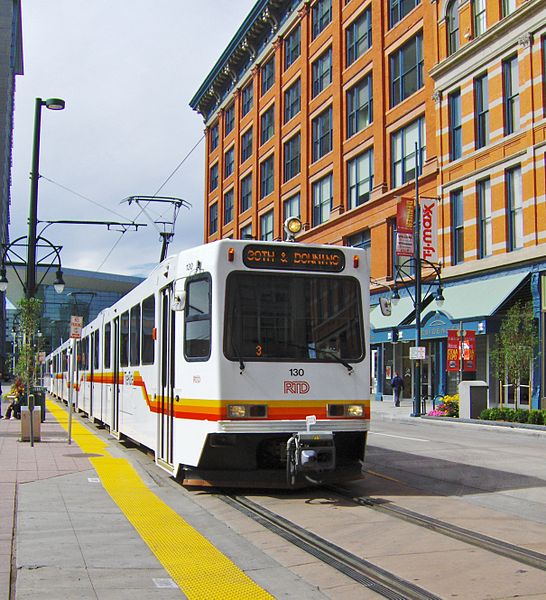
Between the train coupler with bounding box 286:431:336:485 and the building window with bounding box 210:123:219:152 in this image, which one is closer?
the train coupler with bounding box 286:431:336:485

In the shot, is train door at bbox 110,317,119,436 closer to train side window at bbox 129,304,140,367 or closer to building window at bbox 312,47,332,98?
train side window at bbox 129,304,140,367

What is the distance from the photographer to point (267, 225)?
53.7m

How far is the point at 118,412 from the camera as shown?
16.1m

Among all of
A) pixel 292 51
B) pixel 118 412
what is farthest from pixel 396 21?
pixel 118 412

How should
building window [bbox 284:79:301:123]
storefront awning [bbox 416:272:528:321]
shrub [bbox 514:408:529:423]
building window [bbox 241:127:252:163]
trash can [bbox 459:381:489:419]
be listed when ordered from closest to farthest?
shrub [bbox 514:408:529:423]
trash can [bbox 459:381:489:419]
storefront awning [bbox 416:272:528:321]
building window [bbox 284:79:301:123]
building window [bbox 241:127:252:163]

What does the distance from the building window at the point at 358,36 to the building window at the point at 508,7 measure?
1113 centimetres

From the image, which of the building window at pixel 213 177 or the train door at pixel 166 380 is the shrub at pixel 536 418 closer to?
the train door at pixel 166 380

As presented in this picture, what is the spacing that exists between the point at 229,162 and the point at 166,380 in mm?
53942

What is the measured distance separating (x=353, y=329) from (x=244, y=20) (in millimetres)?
48983

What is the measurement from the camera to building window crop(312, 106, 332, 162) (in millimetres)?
45031

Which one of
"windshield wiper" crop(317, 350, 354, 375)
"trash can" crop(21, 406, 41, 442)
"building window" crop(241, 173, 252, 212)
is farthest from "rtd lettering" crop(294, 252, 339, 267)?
"building window" crop(241, 173, 252, 212)

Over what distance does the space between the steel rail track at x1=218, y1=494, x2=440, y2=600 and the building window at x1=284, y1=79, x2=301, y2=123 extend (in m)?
43.5

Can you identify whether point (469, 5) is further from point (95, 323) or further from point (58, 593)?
point (58, 593)

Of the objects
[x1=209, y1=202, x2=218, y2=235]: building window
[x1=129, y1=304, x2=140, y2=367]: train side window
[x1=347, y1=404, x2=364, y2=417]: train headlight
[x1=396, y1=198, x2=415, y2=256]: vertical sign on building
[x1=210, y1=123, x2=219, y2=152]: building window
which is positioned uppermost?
[x1=210, y1=123, x2=219, y2=152]: building window
